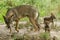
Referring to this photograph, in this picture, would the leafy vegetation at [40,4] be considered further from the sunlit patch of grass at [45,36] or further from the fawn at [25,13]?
the sunlit patch of grass at [45,36]

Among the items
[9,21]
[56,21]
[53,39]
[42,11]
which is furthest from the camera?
[42,11]

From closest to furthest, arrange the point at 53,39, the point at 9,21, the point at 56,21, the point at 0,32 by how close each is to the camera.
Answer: the point at 53,39 → the point at 9,21 → the point at 0,32 → the point at 56,21

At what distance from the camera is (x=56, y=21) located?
10992 mm

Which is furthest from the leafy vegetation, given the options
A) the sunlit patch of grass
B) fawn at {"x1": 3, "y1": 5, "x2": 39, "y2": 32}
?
the sunlit patch of grass

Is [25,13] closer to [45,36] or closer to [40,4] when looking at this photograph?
[45,36]

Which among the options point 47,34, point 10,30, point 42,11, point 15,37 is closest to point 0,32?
point 10,30

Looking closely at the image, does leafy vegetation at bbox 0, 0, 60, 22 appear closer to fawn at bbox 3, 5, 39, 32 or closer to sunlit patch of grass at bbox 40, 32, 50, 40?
fawn at bbox 3, 5, 39, 32

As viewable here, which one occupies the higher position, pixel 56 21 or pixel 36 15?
pixel 36 15

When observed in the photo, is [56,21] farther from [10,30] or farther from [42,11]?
[10,30]

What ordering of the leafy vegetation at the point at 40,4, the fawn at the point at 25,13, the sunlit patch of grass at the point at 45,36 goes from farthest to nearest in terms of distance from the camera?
the leafy vegetation at the point at 40,4 → the fawn at the point at 25,13 → the sunlit patch of grass at the point at 45,36

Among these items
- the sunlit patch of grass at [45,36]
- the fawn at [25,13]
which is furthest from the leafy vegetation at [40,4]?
the sunlit patch of grass at [45,36]

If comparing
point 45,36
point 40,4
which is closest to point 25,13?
point 45,36

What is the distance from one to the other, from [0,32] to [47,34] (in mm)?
2204

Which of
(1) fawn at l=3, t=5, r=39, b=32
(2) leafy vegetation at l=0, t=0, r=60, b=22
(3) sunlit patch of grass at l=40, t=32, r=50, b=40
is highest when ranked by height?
(1) fawn at l=3, t=5, r=39, b=32
